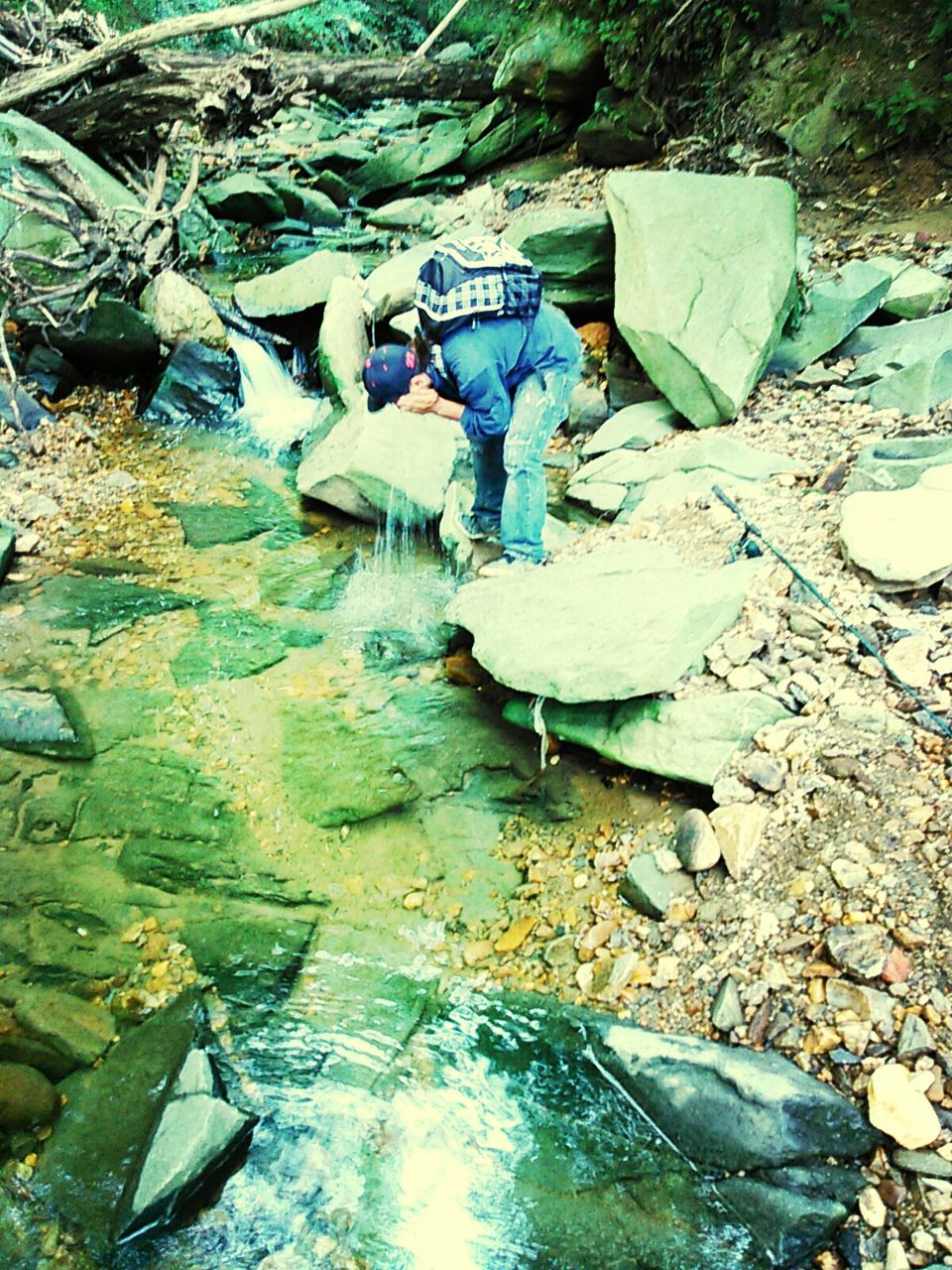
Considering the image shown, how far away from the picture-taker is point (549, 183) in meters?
10.1

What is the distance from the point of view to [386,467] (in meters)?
5.67

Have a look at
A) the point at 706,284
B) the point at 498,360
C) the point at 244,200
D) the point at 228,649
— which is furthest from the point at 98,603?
the point at 244,200

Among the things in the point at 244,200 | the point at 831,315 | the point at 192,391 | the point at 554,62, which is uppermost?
the point at 554,62

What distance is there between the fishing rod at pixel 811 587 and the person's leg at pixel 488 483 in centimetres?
118

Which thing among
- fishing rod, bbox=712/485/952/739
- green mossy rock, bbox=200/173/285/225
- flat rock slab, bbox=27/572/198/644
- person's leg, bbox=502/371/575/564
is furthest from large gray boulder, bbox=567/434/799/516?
green mossy rock, bbox=200/173/285/225

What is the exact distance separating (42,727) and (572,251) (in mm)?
5167

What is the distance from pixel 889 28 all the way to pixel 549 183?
385cm

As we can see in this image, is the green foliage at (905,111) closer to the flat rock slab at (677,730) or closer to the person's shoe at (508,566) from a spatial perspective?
the person's shoe at (508,566)

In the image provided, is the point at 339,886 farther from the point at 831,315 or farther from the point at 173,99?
the point at 173,99

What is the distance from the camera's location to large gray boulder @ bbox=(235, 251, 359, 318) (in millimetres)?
8047

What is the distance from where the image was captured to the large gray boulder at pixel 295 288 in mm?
8047

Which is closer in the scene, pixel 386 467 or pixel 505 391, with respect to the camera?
Result: pixel 505 391

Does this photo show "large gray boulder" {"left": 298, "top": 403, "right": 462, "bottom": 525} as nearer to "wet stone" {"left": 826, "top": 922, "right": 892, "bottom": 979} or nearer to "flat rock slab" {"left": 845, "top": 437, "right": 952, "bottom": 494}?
"flat rock slab" {"left": 845, "top": 437, "right": 952, "bottom": 494}

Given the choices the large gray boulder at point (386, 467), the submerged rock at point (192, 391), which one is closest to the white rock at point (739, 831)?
the large gray boulder at point (386, 467)
